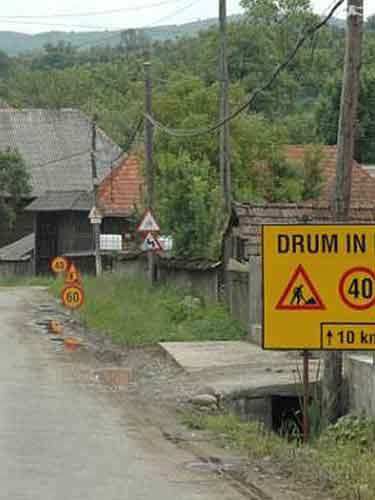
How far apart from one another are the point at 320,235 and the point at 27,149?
205 ft

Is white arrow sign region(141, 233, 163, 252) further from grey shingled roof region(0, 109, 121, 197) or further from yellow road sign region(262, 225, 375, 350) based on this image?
grey shingled roof region(0, 109, 121, 197)

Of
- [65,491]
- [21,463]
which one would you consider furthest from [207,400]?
[65,491]

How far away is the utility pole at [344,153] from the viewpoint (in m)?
15.7

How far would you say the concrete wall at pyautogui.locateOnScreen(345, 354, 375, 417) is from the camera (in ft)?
49.6

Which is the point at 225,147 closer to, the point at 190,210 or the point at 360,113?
the point at 190,210

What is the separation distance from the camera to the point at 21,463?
37.4 feet

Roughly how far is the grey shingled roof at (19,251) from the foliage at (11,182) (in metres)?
1.45

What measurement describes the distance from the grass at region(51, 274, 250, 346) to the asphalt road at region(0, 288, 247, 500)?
594cm

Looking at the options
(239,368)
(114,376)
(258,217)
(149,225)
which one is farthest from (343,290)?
(149,225)

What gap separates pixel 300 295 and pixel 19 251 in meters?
55.9

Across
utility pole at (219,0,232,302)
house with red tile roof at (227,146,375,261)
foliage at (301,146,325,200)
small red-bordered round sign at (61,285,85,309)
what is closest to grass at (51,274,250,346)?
small red-bordered round sign at (61,285,85,309)

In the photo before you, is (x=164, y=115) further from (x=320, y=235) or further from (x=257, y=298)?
(x=320, y=235)

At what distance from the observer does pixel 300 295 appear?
12.6 meters

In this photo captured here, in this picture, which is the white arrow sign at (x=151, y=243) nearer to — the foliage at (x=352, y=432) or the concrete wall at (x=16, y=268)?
the foliage at (x=352, y=432)
